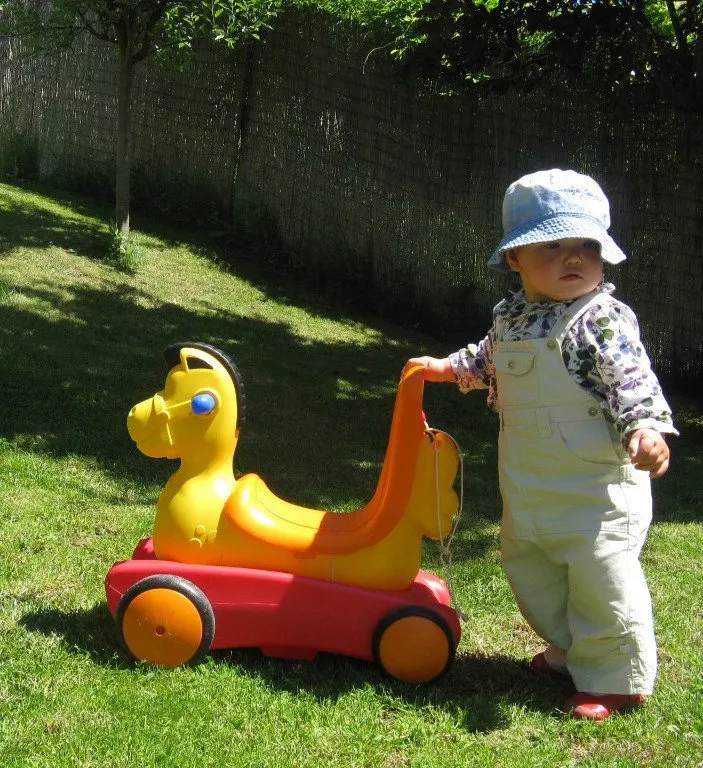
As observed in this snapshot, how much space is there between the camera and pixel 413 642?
3041 mm

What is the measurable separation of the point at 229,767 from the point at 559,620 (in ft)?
3.57

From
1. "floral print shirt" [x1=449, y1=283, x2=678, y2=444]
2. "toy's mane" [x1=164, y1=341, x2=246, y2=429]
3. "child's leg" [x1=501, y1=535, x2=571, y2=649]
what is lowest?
"child's leg" [x1=501, y1=535, x2=571, y2=649]

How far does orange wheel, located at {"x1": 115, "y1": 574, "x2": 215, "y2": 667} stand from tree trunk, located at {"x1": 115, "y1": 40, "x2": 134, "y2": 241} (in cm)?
619

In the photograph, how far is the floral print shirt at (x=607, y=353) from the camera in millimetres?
→ 2738

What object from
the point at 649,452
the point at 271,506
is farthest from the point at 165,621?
the point at 649,452

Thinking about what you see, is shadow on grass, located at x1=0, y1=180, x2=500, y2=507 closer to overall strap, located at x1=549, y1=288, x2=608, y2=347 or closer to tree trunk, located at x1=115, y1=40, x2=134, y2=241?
tree trunk, located at x1=115, y1=40, x2=134, y2=241

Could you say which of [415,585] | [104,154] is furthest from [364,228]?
[415,585]

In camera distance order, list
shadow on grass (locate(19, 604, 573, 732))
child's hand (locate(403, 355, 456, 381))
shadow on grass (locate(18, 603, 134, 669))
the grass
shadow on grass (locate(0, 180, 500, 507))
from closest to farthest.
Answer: the grass < shadow on grass (locate(19, 604, 573, 732)) < shadow on grass (locate(18, 603, 134, 669)) < child's hand (locate(403, 355, 456, 381)) < shadow on grass (locate(0, 180, 500, 507))

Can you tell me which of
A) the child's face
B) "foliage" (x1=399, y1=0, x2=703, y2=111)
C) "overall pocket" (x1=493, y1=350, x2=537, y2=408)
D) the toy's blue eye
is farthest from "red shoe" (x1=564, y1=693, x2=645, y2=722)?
"foliage" (x1=399, y1=0, x2=703, y2=111)

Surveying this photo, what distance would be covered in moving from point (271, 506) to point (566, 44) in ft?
15.4

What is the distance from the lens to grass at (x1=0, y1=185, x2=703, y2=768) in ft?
8.95

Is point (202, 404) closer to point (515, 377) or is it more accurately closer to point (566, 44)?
point (515, 377)

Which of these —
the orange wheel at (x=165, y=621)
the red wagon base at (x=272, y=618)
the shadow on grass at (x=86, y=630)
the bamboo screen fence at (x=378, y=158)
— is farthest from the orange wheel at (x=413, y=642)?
the bamboo screen fence at (x=378, y=158)

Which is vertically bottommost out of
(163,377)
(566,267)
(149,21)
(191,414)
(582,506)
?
(163,377)
